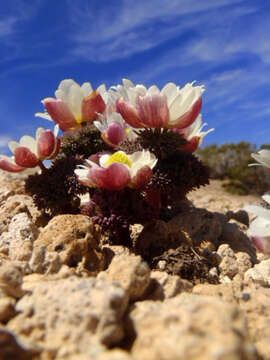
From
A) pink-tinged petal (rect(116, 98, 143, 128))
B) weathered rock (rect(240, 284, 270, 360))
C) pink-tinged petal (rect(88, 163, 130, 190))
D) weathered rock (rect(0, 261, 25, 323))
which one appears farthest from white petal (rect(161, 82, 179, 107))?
weathered rock (rect(0, 261, 25, 323))

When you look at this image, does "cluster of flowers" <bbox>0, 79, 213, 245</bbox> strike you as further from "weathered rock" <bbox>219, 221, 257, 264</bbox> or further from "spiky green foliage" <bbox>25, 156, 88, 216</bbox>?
"weathered rock" <bbox>219, 221, 257, 264</bbox>

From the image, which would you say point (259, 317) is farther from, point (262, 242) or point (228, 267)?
point (228, 267)

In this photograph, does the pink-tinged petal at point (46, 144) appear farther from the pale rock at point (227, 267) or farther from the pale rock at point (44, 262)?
the pale rock at point (227, 267)

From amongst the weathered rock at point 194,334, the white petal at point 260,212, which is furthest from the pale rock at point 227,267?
the weathered rock at point 194,334

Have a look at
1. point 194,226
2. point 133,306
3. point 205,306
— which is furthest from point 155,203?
point 205,306

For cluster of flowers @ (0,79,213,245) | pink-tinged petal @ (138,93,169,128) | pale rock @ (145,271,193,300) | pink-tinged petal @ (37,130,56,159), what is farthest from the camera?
pink-tinged petal @ (37,130,56,159)

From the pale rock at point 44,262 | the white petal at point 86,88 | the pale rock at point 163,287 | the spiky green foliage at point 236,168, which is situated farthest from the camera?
the spiky green foliage at point 236,168

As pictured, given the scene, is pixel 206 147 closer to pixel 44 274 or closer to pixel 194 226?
pixel 194 226
